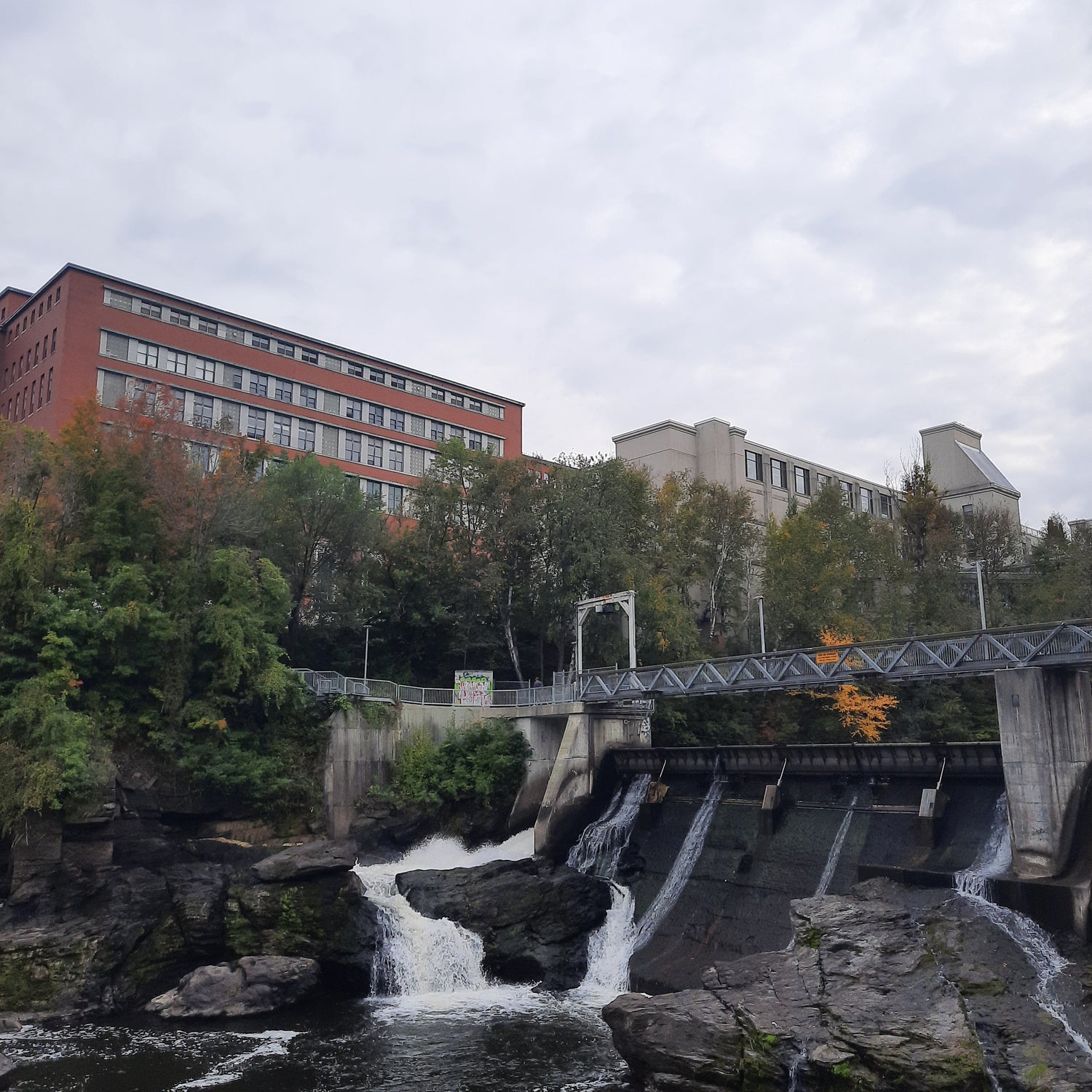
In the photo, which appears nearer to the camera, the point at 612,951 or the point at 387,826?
the point at 612,951

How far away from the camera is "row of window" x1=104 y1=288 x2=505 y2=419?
57.6 metres

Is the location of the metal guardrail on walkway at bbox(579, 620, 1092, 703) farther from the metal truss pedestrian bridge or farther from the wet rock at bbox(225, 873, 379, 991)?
the wet rock at bbox(225, 873, 379, 991)

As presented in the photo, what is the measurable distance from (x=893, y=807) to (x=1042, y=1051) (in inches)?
432

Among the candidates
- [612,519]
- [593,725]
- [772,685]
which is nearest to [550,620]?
[612,519]

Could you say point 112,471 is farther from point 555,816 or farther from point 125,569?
point 555,816

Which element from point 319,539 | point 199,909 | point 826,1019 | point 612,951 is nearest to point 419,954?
point 612,951

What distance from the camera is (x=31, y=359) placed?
58062mm

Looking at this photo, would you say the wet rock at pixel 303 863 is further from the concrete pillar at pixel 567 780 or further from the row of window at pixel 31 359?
the row of window at pixel 31 359

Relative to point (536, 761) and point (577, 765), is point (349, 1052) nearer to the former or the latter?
point (577, 765)

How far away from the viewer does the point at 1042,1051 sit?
1772 centimetres

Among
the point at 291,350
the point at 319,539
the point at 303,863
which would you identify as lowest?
the point at 303,863

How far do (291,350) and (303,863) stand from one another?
42.5 m

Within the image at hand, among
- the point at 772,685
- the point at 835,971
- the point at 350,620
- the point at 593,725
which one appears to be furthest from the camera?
the point at 350,620

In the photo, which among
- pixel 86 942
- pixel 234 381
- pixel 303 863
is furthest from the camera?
pixel 234 381
